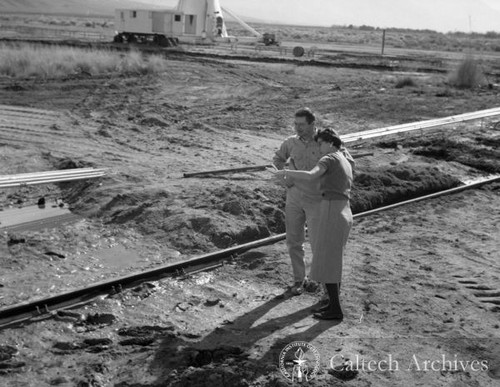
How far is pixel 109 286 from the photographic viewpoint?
7.31 metres

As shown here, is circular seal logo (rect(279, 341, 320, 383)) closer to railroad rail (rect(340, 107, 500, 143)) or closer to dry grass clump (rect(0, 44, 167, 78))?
railroad rail (rect(340, 107, 500, 143))

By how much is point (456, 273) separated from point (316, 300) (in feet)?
6.66

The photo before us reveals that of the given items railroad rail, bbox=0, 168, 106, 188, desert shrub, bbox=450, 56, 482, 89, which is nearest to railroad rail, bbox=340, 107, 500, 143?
railroad rail, bbox=0, 168, 106, 188

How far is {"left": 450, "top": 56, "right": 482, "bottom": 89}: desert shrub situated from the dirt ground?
1203cm

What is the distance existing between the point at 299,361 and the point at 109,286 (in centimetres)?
253

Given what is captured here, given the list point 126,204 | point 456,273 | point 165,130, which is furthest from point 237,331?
point 165,130

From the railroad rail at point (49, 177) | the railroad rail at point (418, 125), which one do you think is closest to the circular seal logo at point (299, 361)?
the railroad rail at point (49, 177)

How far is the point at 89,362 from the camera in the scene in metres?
5.74

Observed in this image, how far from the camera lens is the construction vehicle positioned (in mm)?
47406

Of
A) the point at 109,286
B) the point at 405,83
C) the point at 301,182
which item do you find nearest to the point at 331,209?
the point at 301,182

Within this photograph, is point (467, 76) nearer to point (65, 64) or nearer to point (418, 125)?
point (418, 125)

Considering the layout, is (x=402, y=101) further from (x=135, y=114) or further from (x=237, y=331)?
(x=237, y=331)

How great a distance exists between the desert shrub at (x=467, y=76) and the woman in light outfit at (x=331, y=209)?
25.3 m

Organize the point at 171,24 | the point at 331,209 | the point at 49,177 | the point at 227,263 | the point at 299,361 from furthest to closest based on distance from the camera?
the point at 171,24, the point at 49,177, the point at 227,263, the point at 331,209, the point at 299,361
